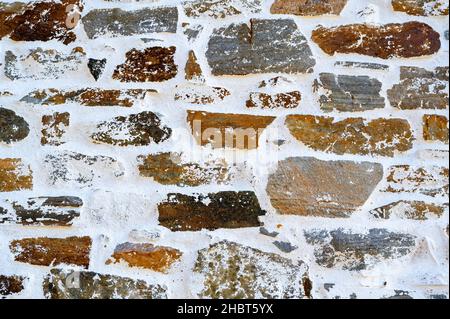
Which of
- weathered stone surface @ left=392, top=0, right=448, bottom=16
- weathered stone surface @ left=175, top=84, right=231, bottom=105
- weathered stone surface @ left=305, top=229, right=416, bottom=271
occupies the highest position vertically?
weathered stone surface @ left=392, top=0, right=448, bottom=16

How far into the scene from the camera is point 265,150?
176 cm

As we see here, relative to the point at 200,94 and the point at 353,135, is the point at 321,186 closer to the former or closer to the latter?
the point at 353,135

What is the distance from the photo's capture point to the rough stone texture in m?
1.84

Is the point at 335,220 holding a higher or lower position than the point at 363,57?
lower

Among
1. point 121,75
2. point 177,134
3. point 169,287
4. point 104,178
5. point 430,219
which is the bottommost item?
point 169,287

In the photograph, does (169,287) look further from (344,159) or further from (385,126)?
(385,126)

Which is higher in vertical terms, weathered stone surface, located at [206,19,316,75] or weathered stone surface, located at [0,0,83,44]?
weathered stone surface, located at [0,0,83,44]

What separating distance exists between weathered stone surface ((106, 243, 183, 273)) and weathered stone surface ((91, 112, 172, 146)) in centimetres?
34

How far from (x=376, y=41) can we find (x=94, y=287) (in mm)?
1217

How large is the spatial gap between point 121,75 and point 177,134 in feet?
0.92

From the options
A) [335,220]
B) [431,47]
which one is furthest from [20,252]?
[431,47]

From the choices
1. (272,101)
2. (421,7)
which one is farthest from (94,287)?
(421,7)

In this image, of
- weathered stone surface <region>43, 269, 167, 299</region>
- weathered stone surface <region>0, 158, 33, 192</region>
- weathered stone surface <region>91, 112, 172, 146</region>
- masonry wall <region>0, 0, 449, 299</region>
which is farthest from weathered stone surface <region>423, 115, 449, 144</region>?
weathered stone surface <region>0, 158, 33, 192</region>

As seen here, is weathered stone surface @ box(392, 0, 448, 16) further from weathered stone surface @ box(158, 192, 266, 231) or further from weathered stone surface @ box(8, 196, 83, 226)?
weathered stone surface @ box(8, 196, 83, 226)
